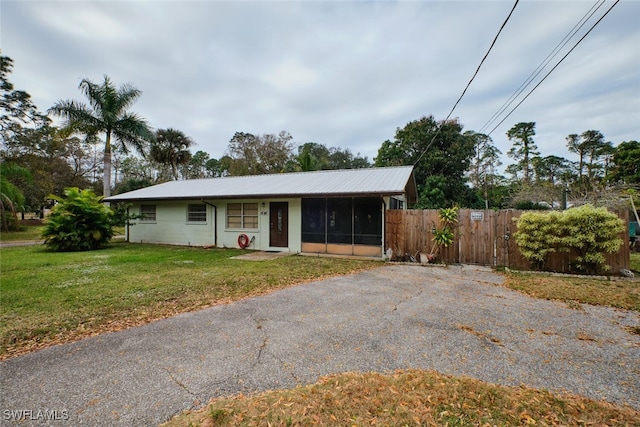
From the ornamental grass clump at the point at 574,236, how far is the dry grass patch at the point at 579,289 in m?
0.59

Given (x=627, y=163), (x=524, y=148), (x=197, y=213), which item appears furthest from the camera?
(x=524, y=148)

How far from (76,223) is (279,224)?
8.25m

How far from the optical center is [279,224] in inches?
448

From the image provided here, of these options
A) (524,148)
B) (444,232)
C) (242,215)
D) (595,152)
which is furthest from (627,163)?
(242,215)

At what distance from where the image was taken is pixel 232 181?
50.5 feet

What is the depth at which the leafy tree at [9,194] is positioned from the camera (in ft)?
53.2

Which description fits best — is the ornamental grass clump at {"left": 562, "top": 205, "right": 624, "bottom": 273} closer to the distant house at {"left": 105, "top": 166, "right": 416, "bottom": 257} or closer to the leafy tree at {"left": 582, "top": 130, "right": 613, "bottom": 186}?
the distant house at {"left": 105, "top": 166, "right": 416, "bottom": 257}

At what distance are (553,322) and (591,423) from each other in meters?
2.45

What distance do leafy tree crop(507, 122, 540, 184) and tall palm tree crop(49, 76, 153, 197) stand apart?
35009 millimetres

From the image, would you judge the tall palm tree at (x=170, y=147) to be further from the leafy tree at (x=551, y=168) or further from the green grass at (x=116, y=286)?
the leafy tree at (x=551, y=168)

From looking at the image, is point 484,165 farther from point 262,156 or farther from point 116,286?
point 116,286

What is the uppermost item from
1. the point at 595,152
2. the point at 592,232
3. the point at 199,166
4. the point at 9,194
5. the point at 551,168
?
the point at 199,166

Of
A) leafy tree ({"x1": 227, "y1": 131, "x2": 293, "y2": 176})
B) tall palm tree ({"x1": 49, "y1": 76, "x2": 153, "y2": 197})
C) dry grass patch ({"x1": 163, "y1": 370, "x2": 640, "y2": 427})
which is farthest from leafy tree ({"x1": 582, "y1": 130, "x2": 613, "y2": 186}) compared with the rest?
tall palm tree ({"x1": 49, "y1": 76, "x2": 153, "y2": 197})

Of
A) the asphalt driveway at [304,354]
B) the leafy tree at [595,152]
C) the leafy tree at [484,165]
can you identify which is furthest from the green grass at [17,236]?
the leafy tree at [595,152]
